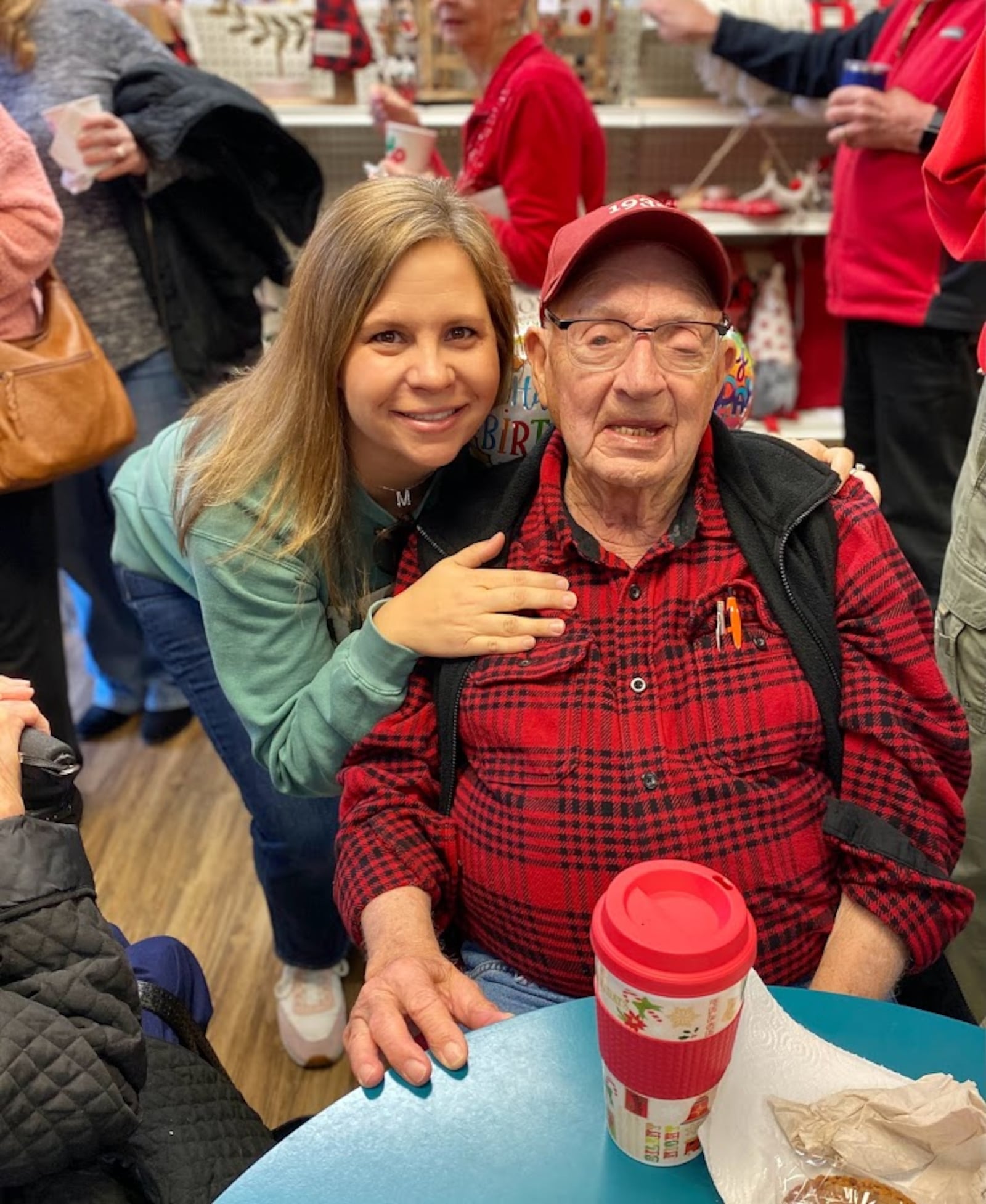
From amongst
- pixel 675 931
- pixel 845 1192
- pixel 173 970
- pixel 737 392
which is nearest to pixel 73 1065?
pixel 173 970

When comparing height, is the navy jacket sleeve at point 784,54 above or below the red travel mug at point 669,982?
above

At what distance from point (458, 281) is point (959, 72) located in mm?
1539

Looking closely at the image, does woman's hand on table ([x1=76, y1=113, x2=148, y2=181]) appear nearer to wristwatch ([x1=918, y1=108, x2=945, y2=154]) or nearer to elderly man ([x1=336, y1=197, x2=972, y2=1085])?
elderly man ([x1=336, y1=197, x2=972, y2=1085])

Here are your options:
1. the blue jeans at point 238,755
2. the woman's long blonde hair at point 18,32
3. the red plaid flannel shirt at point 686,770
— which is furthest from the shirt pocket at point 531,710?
the woman's long blonde hair at point 18,32

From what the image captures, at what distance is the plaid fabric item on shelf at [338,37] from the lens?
3.17m

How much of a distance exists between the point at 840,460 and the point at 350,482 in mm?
676

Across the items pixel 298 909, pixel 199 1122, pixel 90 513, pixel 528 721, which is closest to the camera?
pixel 199 1122

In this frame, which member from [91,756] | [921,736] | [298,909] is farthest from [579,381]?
[91,756]

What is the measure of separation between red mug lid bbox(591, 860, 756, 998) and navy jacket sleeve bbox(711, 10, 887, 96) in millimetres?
2825

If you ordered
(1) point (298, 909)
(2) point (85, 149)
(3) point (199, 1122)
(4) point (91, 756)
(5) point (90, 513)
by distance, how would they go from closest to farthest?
(3) point (199, 1122) → (1) point (298, 909) → (2) point (85, 149) → (5) point (90, 513) → (4) point (91, 756)

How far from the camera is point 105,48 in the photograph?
2.21 m

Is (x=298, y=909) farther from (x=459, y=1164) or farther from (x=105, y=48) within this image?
(x=105, y=48)

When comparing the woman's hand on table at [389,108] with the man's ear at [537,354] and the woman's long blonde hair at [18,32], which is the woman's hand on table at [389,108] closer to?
the woman's long blonde hair at [18,32]

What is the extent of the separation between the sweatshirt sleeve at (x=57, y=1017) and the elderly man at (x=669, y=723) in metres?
0.27
